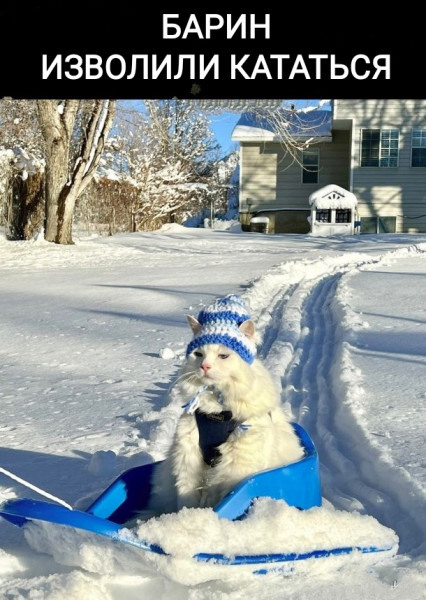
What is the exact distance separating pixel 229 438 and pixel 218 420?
0.09 meters

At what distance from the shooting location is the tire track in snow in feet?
10.6

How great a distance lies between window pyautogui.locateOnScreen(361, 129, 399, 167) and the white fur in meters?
26.2

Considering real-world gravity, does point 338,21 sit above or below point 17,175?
above

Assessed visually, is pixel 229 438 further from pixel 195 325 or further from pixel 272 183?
pixel 272 183

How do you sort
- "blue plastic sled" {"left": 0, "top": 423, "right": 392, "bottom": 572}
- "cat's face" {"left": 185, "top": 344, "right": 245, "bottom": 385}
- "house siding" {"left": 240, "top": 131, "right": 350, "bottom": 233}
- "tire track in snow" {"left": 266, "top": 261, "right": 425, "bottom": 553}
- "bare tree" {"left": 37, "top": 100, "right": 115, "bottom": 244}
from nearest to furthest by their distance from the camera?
"blue plastic sled" {"left": 0, "top": 423, "right": 392, "bottom": 572}
"cat's face" {"left": 185, "top": 344, "right": 245, "bottom": 385}
"tire track in snow" {"left": 266, "top": 261, "right": 425, "bottom": 553}
"bare tree" {"left": 37, "top": 100, "right": 115, "bottom": 244}
"house siding" {"left": 240, "top": 131, "right": 350, "bottom": 233}

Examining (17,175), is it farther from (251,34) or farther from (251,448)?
(251,448)

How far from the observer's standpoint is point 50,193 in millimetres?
18141

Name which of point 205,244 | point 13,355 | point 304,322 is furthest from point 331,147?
point 13,355

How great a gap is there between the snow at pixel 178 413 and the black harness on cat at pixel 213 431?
1.06 ft

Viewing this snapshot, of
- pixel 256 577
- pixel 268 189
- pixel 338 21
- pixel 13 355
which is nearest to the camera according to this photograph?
pixel 256 577

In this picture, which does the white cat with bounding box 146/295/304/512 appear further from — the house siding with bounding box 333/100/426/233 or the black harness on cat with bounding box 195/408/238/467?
the house siding with bounding box 333/100/426/233

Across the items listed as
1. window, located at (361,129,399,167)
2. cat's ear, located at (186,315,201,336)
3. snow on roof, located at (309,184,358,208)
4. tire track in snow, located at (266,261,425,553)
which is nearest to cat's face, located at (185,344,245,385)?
cat's ear, located at (186,315,201,336)

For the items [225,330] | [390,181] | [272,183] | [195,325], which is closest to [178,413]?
[195,325]

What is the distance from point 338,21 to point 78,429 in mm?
13843
